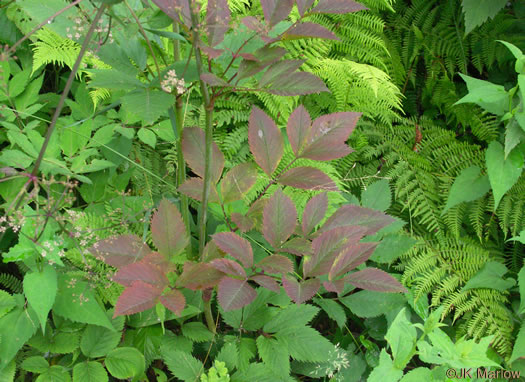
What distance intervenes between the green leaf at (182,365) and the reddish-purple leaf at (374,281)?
0.54 metres

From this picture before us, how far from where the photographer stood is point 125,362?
140cm

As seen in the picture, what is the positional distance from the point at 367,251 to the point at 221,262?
39 centimetres

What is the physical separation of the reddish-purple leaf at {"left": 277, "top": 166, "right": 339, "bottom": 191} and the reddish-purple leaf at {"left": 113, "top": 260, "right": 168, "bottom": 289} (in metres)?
0.39

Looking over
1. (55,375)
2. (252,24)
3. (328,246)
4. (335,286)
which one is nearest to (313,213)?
(328,246)

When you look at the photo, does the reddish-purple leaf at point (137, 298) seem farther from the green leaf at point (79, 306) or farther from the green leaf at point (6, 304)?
the green leaf at point (6, 304)

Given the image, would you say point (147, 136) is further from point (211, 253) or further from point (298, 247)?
point (298, 247)

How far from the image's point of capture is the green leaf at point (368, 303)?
5.45 ft

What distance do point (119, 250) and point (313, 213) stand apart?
20.9 inches

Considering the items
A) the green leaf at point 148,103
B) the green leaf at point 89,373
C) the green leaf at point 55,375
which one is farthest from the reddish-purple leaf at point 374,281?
the green leaf at point 55,375

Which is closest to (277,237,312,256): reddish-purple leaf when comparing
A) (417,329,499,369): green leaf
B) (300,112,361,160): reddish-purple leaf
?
(300,112,361,160): reddish-purple leaf

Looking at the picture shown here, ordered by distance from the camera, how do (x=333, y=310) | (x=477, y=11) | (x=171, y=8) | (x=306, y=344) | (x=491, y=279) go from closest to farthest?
(x=171, y=8) < (x=306, y=344) < (x=333, y=310) < (x=491, y=279) < (x=477, y=11)

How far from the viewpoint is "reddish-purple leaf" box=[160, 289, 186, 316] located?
3.71 ft

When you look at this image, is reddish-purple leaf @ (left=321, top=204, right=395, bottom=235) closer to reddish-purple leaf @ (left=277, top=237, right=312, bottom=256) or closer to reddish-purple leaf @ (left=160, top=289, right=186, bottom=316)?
reddish-purple leaf @ (left=277, top=237, right=312, bottom=256)

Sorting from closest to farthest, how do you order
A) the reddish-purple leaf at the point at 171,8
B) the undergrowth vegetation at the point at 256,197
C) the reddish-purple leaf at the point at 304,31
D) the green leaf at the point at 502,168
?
the reddish-purple leaf at the point at 171,8
the reddish-purple leaf at the point at 304,31
the undergrowth vegetation at the point at 256,197
the green leaf at the point at 502,168
